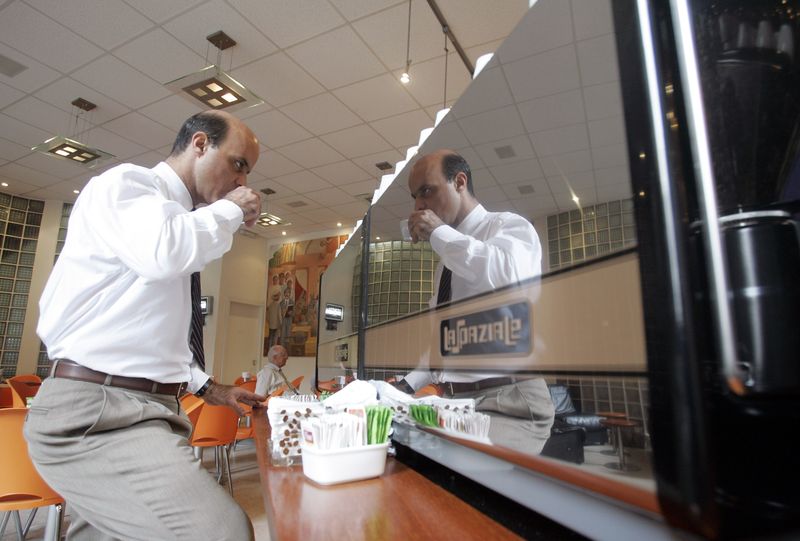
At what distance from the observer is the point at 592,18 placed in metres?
0.50

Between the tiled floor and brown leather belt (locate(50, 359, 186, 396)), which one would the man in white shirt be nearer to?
brown leather belt (locate(50, 359, 186, 396))

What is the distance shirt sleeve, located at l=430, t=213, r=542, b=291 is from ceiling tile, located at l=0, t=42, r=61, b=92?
545 centimetres

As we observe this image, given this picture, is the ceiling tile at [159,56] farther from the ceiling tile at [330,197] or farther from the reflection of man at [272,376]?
the reflection of man at [272,376]

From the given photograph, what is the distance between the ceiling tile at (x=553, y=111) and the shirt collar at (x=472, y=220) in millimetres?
178

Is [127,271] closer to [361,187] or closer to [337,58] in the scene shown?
[337,58]

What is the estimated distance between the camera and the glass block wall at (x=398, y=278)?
1.00m

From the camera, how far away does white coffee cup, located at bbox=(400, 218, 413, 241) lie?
114 centimetres

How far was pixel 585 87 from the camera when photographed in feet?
1.66

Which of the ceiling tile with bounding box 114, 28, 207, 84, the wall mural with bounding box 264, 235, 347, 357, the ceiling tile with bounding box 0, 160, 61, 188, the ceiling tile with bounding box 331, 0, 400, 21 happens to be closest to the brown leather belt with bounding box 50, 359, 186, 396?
the ceiling tile with bounding box 331, 0, 400, 21

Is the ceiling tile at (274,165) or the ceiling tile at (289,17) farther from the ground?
the ceiling tile at (289,17)

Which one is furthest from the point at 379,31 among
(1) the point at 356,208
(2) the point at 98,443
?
(1) the point at 356,208

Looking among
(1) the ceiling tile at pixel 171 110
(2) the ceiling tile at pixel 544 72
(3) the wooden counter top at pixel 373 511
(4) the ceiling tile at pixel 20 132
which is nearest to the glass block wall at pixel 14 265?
(4) the ceiling tile at pixel 20 132

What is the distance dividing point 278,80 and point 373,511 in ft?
15.8

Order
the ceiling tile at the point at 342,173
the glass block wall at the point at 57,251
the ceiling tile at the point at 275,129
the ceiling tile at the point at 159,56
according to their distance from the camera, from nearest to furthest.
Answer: the ceiling tile at the point at 159,56 → the ceiling tile at the point at 275,129 → the ceiling tile at the point at 342,173 → the glass block wall at the point at 57,251
